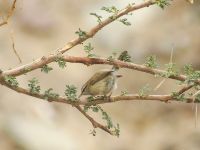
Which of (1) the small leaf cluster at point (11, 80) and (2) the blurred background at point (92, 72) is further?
(2) the blurred background at point (92, 72)

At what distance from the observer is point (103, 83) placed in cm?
754

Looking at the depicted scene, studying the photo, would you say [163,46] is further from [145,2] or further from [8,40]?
[145,2]

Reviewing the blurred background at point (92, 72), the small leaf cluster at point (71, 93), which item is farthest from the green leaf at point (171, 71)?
the blurred background at point (92, 72)

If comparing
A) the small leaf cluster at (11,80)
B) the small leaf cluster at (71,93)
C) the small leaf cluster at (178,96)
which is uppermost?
the small leaf cluster at (11,80)

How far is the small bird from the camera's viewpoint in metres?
7.50

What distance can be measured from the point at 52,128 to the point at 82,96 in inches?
328

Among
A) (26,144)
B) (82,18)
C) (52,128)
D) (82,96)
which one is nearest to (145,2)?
(82,96)

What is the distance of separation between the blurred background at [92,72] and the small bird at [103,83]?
24.9 ft

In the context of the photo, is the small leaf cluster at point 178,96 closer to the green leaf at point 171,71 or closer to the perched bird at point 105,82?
the green leaf at point 171,71

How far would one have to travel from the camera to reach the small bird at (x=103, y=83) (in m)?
7.50

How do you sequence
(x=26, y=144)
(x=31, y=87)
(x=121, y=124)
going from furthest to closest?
(x=121, y=124), (x=26, y=144), (x=31, y=87)

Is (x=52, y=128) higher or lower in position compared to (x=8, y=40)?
lower

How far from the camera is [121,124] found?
56.5 ft

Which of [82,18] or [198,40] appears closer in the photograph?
[198,40]
